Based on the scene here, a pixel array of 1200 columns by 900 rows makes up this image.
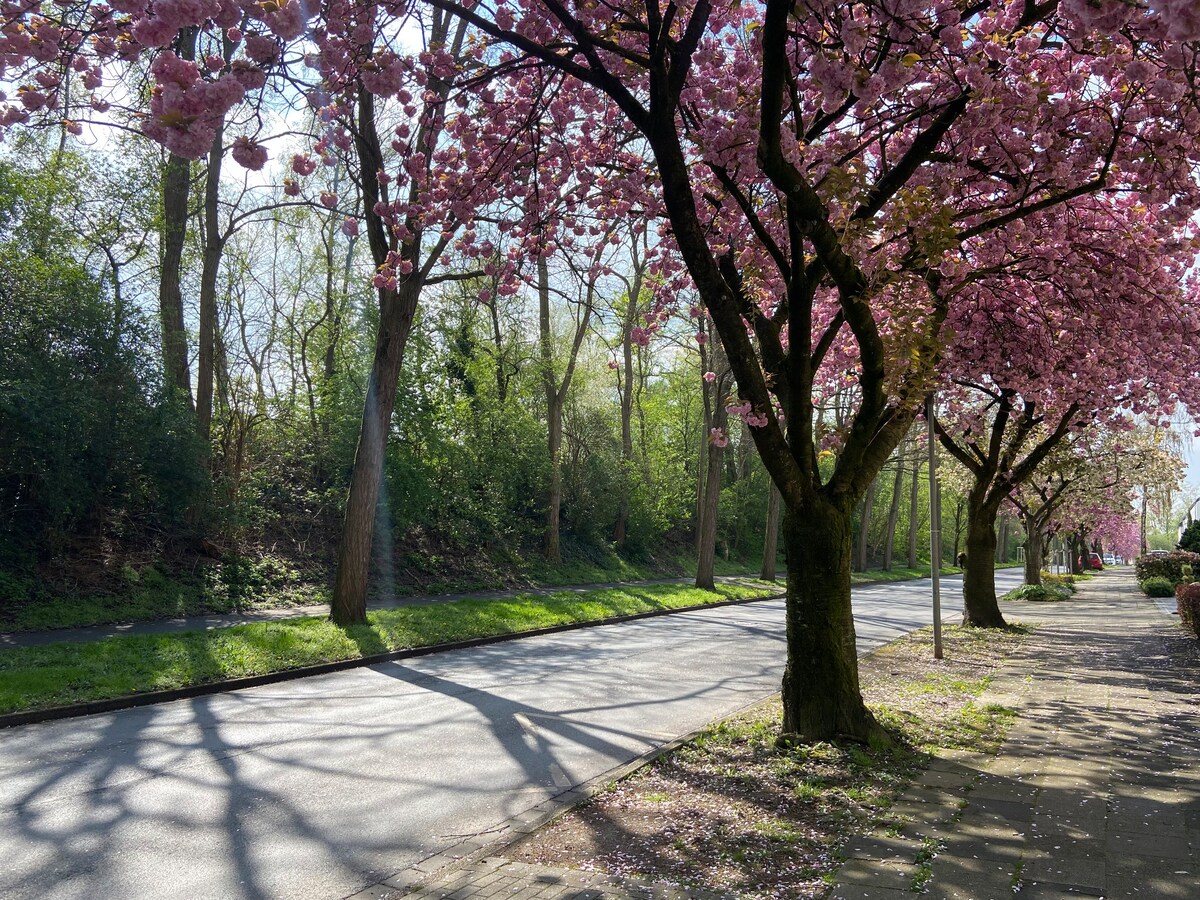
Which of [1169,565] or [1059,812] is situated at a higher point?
[1169,565]

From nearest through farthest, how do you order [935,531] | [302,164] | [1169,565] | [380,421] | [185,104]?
1. [185,104]
2. [302,164]
3. [935,531]
4. [380,421]
5. [1169,565]

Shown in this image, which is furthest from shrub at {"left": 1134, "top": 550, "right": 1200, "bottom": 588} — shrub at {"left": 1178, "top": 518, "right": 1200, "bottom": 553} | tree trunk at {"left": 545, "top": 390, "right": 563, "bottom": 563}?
tree trunk at {"left": 545, "top": 390, "right": 563, "bottom": 563}

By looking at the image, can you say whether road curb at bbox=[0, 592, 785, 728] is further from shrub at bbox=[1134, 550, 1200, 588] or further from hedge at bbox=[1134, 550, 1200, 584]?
shrub at bbox=[1134, 550, 1200, 588]

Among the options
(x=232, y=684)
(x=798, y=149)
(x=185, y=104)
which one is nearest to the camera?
(x=185, y=104)

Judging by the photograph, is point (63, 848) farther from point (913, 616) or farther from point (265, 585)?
point (913, 616)

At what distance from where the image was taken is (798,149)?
6.07 meters

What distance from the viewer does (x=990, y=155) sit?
25.6ft

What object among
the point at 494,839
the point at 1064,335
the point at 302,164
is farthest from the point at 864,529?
the point at 494,839

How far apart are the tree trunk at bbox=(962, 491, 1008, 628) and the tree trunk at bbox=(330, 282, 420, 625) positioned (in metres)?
11.8

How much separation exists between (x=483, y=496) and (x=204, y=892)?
21.8 m

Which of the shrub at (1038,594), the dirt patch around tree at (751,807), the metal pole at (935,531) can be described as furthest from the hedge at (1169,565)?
the dirt patch around tree at (751,807)

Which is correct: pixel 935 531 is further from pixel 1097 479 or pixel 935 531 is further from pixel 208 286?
pixel 1097 479

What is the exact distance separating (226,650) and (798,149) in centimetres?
960

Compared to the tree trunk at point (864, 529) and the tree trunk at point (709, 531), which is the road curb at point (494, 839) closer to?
the tree trunk at point (709, 531)
